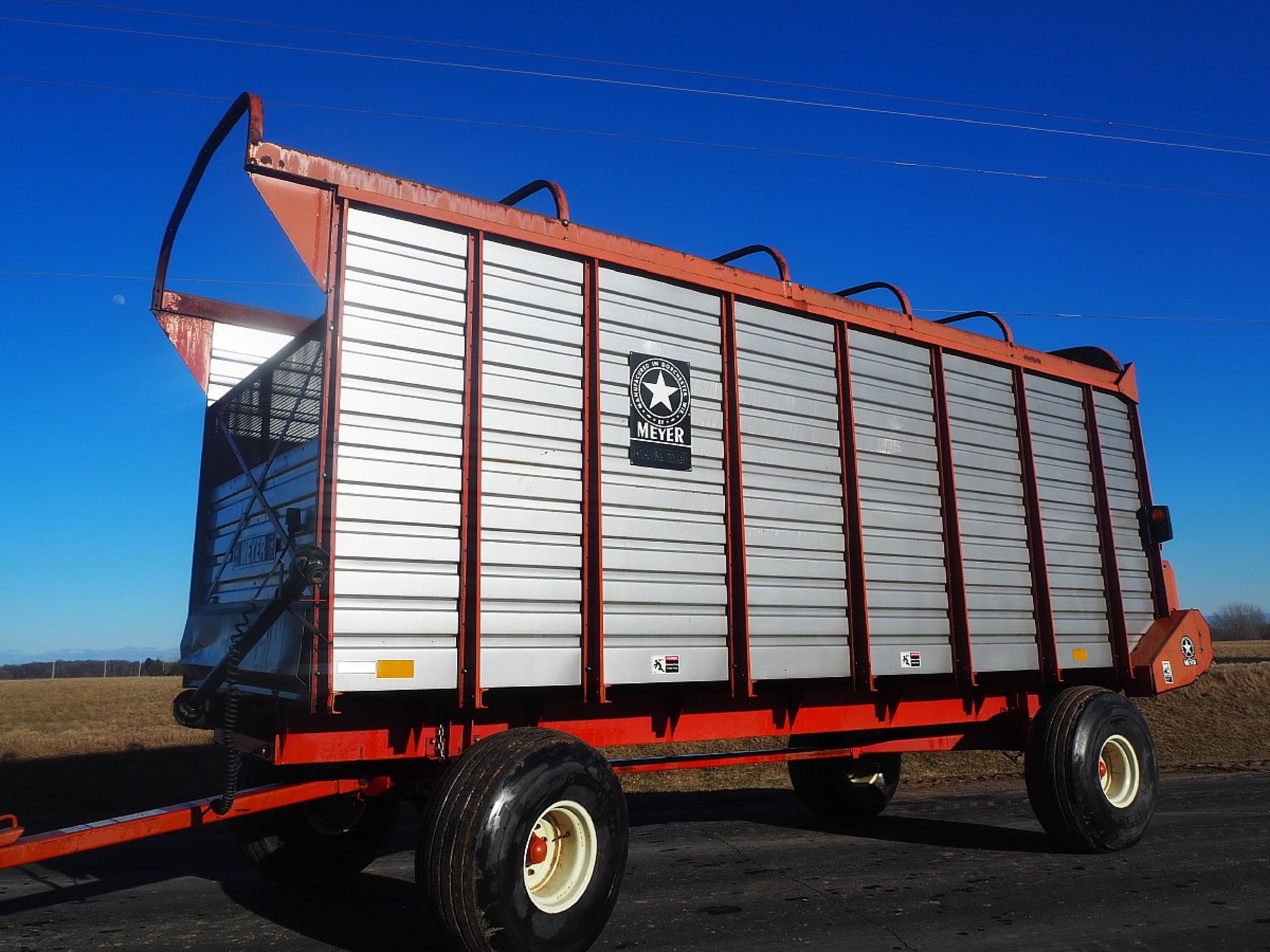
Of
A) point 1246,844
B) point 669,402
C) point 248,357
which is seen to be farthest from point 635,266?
point 1246,844

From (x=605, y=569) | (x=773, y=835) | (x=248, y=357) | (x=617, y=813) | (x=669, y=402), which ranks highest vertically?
(x=248, y=357)

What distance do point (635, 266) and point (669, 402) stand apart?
2.84ft

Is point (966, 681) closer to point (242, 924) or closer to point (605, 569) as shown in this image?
point (605, 569)

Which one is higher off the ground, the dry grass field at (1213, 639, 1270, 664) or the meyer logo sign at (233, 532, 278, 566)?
the meyer logo sign at (233, 532, 278, 566)

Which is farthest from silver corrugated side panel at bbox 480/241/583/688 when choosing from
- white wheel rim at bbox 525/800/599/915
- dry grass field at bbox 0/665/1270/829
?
dry grass field at bbox 0/665/1270/829

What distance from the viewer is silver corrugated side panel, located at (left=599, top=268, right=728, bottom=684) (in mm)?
5188

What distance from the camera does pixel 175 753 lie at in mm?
12562

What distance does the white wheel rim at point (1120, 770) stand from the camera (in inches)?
283

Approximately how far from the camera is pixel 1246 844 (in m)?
7.10

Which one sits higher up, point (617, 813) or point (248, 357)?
point (248, 357)

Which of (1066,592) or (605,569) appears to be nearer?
(605,569)

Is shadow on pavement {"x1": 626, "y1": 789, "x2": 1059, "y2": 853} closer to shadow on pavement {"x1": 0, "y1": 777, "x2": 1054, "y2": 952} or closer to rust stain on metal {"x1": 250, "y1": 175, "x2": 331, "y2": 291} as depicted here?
shadow on pavement {"x1": 0, "y1": 777, "x2": 1054, "y2": 952}

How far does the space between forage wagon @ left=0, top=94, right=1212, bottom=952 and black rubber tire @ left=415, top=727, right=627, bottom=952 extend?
2cm

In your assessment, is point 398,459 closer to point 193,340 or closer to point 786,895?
point 193,340
